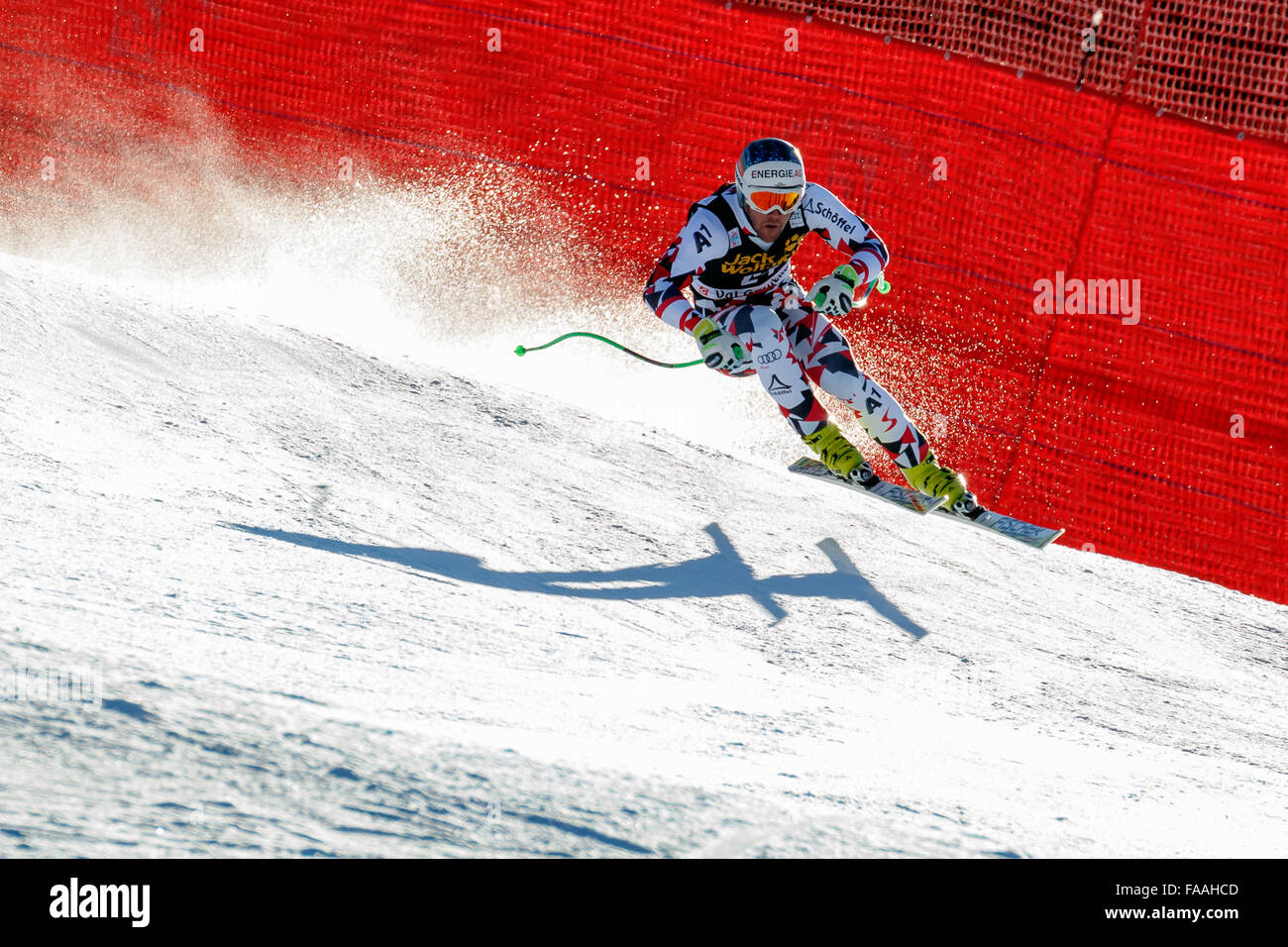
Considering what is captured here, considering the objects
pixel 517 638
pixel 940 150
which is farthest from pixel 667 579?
pixel 940 150

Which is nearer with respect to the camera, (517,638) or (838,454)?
(517,638)

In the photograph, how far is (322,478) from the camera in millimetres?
4902

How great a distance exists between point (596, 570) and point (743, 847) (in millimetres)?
2496

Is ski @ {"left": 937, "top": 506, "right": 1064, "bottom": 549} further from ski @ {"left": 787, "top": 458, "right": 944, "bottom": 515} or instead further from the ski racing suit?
the ski racing suit

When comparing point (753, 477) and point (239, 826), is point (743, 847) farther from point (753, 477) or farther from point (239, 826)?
point (753, 477)

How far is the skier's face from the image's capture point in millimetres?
5341

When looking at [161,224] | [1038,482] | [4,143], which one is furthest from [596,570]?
[4,143]

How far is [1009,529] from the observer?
5.48m

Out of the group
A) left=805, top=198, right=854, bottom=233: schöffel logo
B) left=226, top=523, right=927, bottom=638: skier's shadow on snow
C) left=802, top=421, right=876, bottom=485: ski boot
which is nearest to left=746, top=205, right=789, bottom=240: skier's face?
left=805, top=198, right=854, bottom=233: schöffel logo

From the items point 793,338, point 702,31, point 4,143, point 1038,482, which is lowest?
point 1038,482

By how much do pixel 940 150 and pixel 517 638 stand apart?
5452 mm

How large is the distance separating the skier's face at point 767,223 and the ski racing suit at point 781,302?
33 millimetres

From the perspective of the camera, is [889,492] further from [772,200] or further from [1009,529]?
[772,200]

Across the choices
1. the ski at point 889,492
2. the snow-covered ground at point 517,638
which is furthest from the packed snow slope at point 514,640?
the ski at point 889,492
